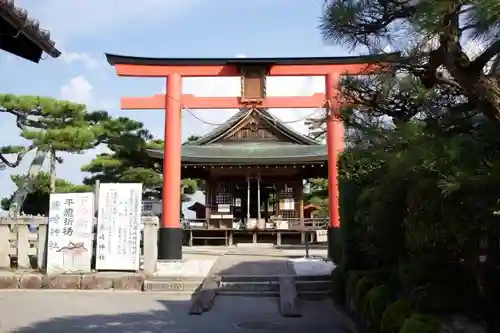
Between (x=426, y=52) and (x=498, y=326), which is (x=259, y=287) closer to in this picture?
(x=498, y=326)

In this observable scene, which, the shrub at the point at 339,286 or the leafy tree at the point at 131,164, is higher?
the leafy tree at the point at 131,164

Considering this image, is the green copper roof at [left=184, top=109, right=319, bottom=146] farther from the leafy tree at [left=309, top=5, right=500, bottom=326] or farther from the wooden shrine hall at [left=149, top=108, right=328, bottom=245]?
the leafy tree at [left=309, top=5, right=500, bottom=326]

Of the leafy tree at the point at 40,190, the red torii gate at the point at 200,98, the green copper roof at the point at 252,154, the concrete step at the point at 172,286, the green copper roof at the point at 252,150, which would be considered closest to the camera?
the concrete step at the point at 172,286

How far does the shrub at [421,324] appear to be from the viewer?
436cm

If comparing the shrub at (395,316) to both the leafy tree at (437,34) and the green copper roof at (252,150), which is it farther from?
the green copper roof at (252,150)

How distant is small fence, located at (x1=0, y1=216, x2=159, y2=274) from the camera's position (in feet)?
41.7

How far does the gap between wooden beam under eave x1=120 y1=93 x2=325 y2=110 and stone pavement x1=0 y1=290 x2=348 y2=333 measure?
21.0 feet

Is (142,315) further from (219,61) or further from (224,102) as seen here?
(219,61)

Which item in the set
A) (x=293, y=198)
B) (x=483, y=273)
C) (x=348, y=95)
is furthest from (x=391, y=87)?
(x=293, y=198)

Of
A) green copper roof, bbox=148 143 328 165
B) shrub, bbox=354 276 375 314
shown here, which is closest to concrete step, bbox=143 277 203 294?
shrub, bbox=354 276 375 314

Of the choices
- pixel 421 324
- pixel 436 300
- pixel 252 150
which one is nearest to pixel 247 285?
pixel 436 300

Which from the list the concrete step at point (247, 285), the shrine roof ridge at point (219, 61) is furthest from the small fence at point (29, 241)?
the shrine roof ridge at point (219, 61)

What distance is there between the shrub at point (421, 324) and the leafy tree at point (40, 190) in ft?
79.0

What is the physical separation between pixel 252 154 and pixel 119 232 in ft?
46.0
